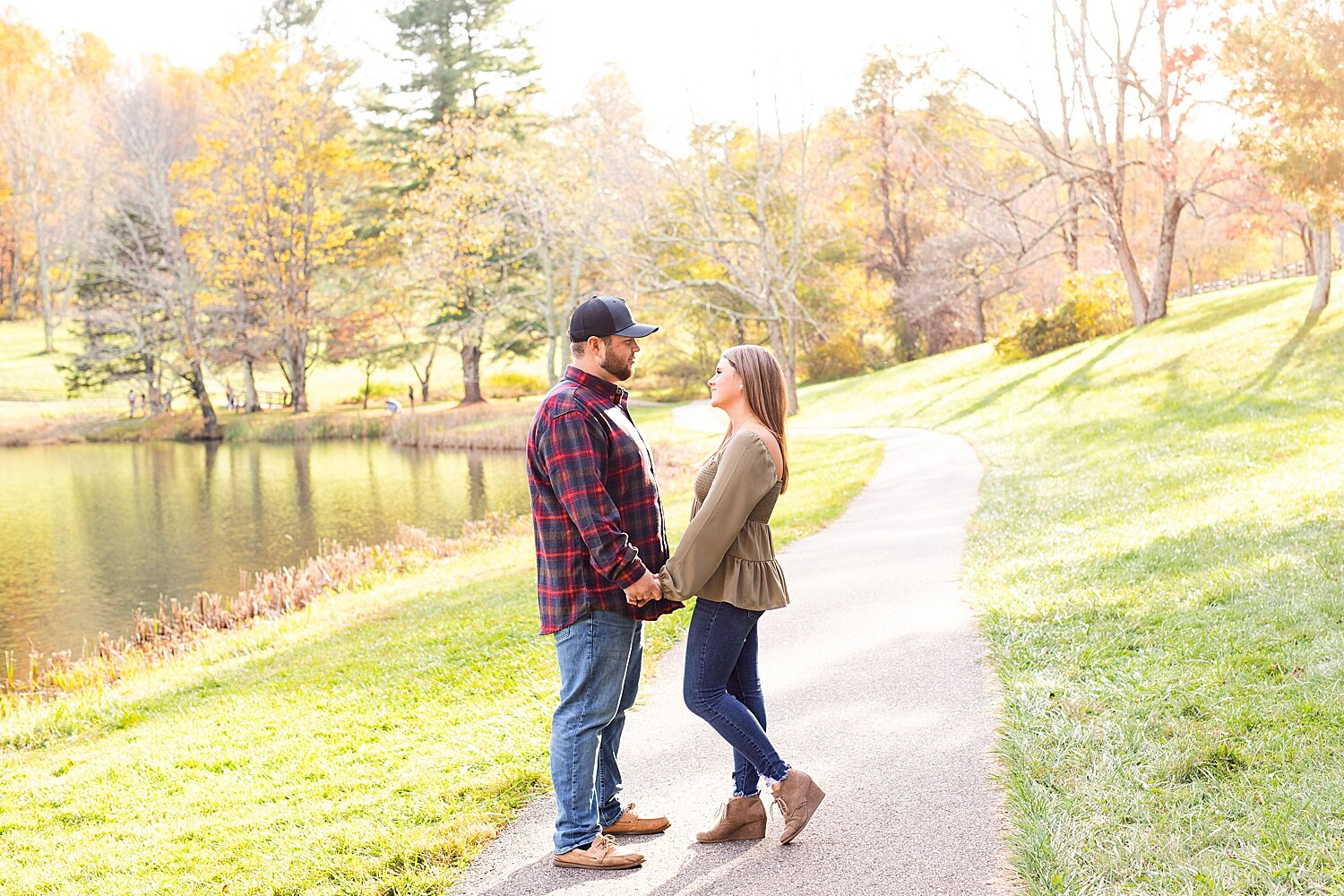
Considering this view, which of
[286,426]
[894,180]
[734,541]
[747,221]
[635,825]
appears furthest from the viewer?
[894,180]

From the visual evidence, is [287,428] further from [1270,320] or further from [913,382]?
[1270,320]

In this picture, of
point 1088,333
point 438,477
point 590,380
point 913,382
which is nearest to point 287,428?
point 438,477

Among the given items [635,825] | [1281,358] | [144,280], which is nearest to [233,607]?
[635,825]

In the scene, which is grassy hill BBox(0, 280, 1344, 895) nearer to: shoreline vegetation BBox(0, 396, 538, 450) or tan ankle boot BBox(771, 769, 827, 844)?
tan ankle boot BBox(771, 769, 827, 844)

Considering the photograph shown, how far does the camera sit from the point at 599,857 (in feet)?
13.6

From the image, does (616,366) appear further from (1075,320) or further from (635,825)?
(1075,320)

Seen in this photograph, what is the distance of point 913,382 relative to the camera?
108ft

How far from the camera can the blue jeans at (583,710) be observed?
4.15m

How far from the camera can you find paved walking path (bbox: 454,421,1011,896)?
3.99 meters

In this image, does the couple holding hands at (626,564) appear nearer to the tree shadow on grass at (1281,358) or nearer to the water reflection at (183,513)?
the water reflection at (183,513)

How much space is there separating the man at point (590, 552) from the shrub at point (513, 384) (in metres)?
41.9

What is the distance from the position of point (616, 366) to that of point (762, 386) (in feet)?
2.05

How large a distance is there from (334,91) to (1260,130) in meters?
39.1

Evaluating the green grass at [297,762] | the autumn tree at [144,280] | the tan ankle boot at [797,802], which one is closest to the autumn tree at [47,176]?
the autumn tree at [144,280]
